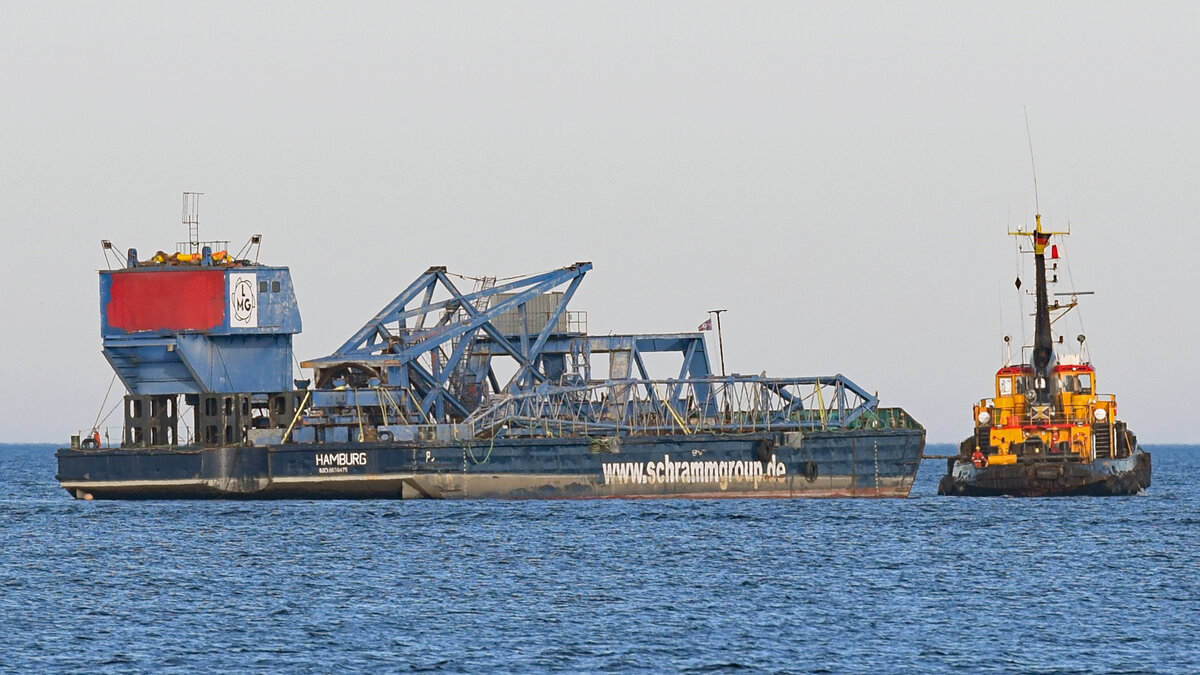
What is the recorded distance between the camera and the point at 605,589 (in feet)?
174

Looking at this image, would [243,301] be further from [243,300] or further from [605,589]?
[605,589]

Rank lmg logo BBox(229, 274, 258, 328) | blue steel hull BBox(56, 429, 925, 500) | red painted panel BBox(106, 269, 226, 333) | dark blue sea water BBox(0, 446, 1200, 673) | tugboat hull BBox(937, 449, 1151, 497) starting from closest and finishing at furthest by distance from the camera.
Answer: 1. dark blue sea water BBox(0, 446, 1200, 673)
2. tugboat hull BBox(937, 449, 1151, 497)
3. blue steel hull BBox(56, 429, 925, 500)
4. red painted panel BBox(106, 269, 226, 333)
5. lmg logo BBox(229, 274, 258, 328)

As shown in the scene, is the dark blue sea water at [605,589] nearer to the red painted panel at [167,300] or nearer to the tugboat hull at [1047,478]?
the tugboat hull at [1047,478]

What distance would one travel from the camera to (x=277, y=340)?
85938 mm

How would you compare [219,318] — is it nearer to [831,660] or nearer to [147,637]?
[147,637]

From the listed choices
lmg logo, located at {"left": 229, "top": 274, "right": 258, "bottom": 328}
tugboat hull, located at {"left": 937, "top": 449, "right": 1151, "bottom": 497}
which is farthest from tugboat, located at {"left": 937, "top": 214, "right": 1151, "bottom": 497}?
lmg logo, located at {"left": 229, "top": 274, "right": 258, "bottom": 328}

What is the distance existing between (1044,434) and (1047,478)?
215cm

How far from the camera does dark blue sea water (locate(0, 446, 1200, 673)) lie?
4178 centimetres

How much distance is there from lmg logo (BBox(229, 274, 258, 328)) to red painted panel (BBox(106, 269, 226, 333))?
0.42 metres

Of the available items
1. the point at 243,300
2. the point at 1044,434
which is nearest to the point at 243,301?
the point at 243,300

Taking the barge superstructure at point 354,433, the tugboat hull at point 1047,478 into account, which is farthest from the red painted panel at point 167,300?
the tugboat hull at point 1047,478

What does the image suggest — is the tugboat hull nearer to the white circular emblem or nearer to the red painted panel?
the white circular emblem

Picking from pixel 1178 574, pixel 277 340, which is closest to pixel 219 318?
pixel 277 340

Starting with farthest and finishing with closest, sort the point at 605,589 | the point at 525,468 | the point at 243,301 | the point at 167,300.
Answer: the point at 243,301
the point at 167,300
the point at 525,468
the point at 605,589
